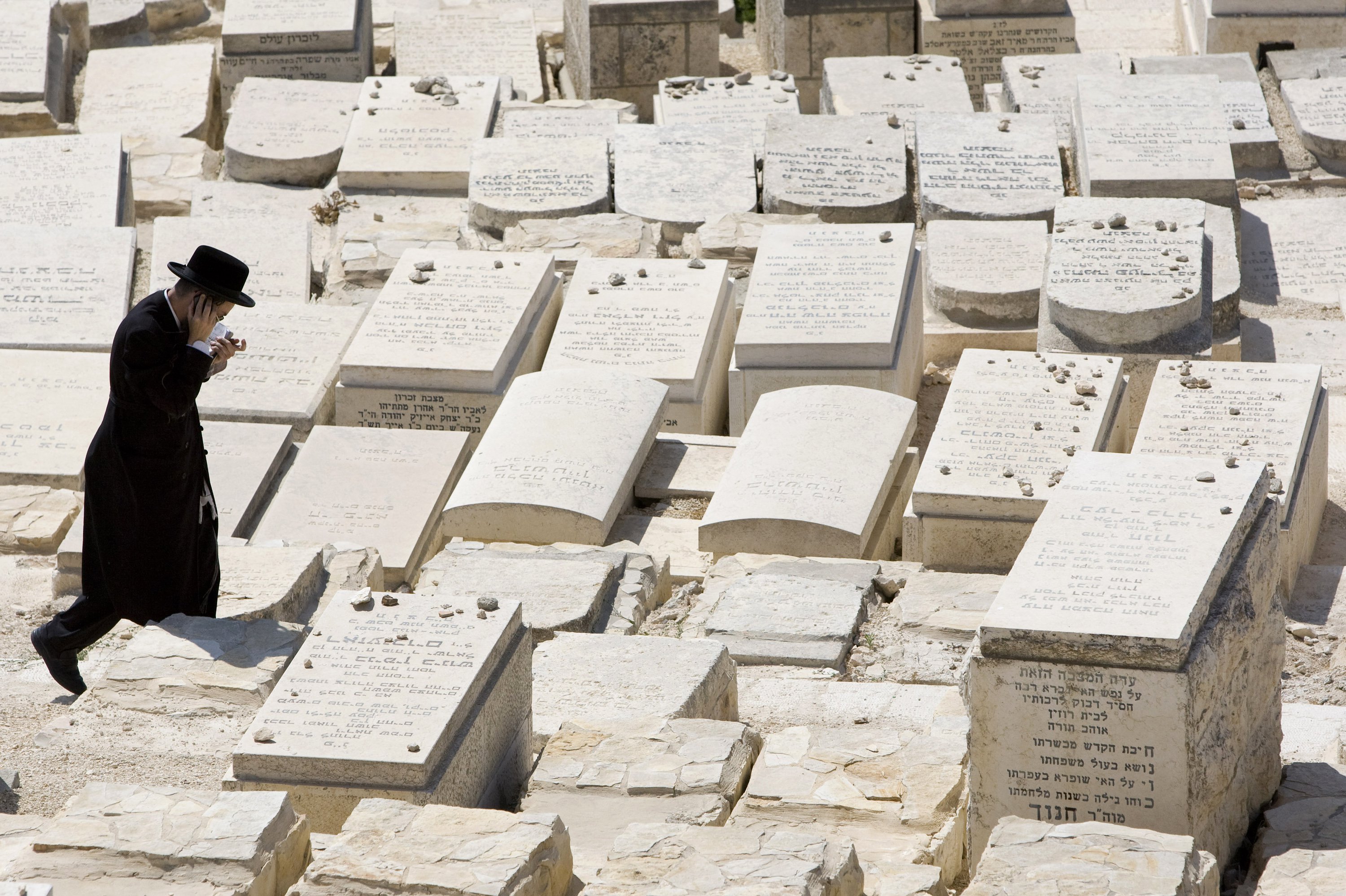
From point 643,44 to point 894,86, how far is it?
211 centimetres

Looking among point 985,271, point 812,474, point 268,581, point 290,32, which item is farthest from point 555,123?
point 268,581

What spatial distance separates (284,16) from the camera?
42.0 ft

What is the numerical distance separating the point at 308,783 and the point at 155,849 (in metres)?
0.54

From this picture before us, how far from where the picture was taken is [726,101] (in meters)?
11.4

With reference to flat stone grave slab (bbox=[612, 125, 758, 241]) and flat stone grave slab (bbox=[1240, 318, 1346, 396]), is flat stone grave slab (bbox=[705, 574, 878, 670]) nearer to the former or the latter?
flat stone grave slab (bbox=[1240, 318, 1346, 396])

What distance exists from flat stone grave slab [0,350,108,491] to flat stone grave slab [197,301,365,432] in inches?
18.8

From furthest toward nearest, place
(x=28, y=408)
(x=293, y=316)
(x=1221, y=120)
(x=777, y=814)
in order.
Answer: (x=1221, y=120) → (x=293, y=316) → (x=28, y=408) → (x=777, y=814)

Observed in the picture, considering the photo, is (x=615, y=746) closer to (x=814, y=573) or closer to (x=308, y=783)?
(x=308, y=783)

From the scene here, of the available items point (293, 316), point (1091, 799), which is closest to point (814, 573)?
point (1091, 799)

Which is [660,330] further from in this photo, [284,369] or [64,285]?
[64,285]

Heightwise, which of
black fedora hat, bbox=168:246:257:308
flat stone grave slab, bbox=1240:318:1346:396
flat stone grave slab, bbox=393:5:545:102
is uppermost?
black fedora hat, bbox=168:246:257:308

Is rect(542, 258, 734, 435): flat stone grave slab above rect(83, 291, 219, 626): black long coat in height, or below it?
below

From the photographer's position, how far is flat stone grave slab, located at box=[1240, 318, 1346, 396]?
8.68 metres

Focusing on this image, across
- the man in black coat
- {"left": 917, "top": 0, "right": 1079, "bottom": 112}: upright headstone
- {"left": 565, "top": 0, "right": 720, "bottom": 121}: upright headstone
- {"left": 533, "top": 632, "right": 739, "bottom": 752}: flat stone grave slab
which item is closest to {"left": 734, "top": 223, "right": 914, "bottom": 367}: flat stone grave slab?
{"left": 533, "top": 632, "right": 739, "bottom": 752}: flat stone grave slab
